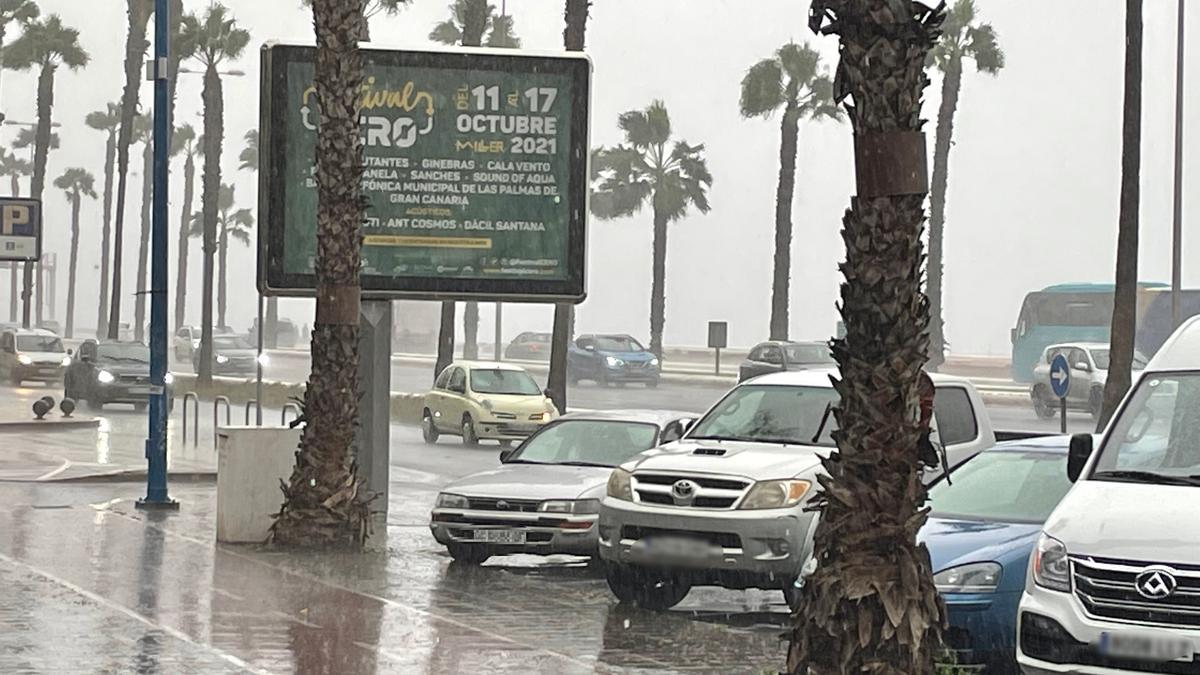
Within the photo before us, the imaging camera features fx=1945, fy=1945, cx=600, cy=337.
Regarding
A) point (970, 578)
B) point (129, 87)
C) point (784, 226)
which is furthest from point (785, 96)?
point (970, 578)

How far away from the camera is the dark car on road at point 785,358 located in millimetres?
51844

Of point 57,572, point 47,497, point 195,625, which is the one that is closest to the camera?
point 195,625

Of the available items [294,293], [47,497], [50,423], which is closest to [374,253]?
[294,293]

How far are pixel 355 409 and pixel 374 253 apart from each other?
3.42 m

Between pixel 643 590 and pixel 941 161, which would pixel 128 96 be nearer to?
pixel 941 161

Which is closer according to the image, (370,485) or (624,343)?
(370,485)

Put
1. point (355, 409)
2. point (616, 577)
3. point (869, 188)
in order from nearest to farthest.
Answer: point (869, 188), point (616, 577), point (355, 409)

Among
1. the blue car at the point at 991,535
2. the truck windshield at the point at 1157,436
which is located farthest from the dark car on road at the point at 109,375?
the truck windshield at the point at 1157,436

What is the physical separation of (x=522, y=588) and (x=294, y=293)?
602cm

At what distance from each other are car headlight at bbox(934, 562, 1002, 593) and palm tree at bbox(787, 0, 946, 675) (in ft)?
9.61

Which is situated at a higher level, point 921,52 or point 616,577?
point 921,52

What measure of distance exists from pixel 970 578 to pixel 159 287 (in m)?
13.0

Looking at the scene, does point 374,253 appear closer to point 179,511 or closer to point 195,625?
point 179,511

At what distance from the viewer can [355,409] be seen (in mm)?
17656
